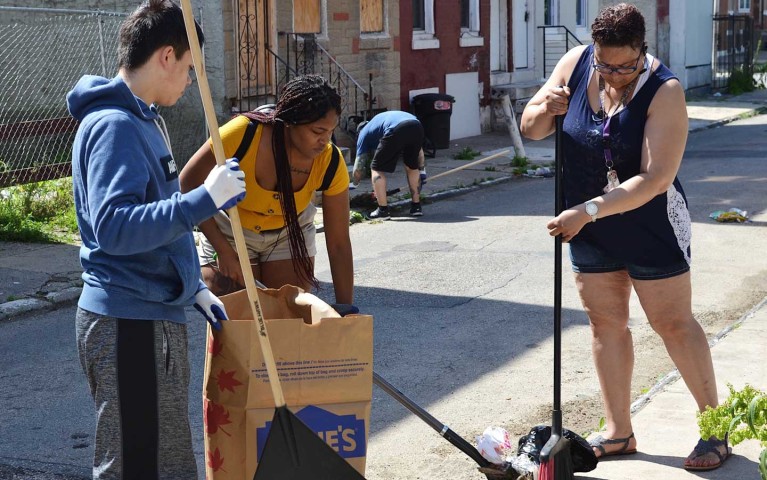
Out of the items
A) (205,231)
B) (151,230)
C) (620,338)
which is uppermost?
(151,230)

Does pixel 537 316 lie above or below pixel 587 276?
below

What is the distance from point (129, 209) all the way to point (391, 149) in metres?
8.75

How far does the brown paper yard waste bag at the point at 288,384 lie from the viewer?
10.5 ft

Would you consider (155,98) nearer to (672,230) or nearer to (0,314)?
(672,230)

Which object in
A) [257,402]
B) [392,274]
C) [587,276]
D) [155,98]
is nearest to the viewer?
[155,98]

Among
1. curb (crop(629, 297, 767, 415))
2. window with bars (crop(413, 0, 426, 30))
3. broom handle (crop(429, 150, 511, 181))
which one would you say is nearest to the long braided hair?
curb (crop(629, 297, 767, 415))

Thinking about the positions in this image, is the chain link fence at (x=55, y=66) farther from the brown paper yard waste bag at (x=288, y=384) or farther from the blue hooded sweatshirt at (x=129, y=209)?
the blue hooded sweatshirt at (x=129, y=209)

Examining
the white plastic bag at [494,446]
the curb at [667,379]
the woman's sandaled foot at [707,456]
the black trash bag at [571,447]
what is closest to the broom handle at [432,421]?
the white plastic bag at [494,446]

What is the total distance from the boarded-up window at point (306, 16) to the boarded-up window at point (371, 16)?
1273 mm

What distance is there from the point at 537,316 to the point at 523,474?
3.30m

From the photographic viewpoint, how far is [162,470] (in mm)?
3004

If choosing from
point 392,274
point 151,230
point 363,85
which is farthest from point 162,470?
point 363,85

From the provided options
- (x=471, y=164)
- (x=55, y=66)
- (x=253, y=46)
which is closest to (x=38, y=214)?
(x=55, y=66)

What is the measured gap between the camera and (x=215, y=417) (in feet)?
10.8
